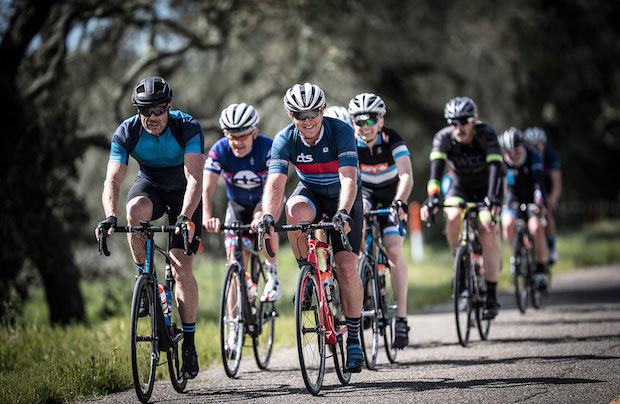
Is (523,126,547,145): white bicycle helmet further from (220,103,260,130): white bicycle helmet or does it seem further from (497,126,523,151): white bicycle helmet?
(220,103,260,130): white bicycle helmet

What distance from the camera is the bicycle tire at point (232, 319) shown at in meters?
6.88

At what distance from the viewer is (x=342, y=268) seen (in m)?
6.16

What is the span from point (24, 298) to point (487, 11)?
11.3m

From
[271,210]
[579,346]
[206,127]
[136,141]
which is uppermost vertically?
[206,127]

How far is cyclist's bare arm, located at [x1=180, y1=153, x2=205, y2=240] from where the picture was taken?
234 inches

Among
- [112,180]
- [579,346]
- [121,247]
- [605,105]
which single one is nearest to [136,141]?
[112,180]

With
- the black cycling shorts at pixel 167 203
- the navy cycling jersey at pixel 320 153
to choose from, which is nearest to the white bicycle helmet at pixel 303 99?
the navy cycling jersey at pixel 320 153

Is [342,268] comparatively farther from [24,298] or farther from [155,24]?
[155,24]

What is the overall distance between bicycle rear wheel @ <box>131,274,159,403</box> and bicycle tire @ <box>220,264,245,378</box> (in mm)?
976

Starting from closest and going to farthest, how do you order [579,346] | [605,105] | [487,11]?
[579,346], [487,11], [605,105]

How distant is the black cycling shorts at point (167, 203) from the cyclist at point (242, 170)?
85 centimetres

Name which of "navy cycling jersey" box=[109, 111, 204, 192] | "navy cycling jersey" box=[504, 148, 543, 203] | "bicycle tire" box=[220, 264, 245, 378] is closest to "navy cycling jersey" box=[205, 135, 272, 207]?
"bicycle tire" box=[220, 264, 245, 378]

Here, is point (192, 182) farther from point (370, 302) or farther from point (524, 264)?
point (524, 264)

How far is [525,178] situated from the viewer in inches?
455
